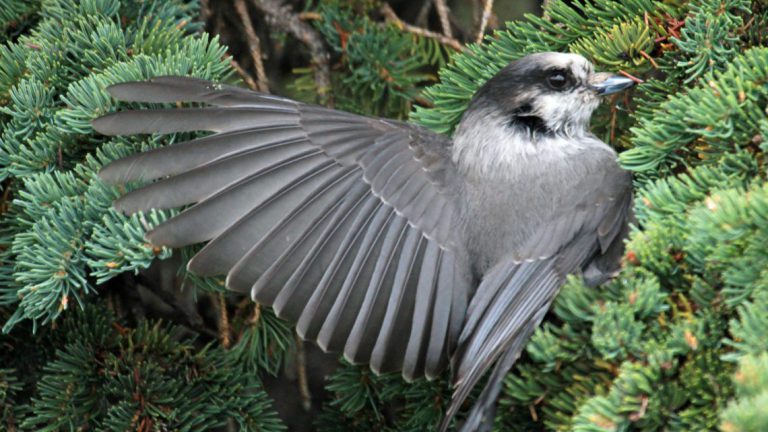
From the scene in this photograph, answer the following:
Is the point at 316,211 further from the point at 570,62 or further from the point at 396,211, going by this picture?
the point at 570,62

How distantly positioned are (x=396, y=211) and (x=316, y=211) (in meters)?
0.25

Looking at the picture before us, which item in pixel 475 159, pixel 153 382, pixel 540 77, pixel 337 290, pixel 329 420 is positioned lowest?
pixel 329 420

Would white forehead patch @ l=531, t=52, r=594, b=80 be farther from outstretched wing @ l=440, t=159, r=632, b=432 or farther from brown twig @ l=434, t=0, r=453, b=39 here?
brown twig @ l=434, t=0, r=453, b=39

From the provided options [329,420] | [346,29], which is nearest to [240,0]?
[346,29]

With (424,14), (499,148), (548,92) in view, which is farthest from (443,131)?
(424,14)

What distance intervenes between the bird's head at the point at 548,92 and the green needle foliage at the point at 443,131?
6 centimetres

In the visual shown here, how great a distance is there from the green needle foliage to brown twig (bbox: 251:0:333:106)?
71mm

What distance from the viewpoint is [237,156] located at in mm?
2547

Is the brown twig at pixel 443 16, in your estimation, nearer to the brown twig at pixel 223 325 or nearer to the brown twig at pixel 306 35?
the brown twig at pixel 306 35

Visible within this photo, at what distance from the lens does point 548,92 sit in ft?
9.72

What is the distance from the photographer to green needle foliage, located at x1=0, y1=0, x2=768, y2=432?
1.78m

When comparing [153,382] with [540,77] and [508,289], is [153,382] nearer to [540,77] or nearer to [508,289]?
[508,289]

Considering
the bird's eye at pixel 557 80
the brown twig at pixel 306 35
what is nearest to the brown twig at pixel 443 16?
the brown twig at pixel 306 35

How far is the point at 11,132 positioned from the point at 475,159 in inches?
52.6
